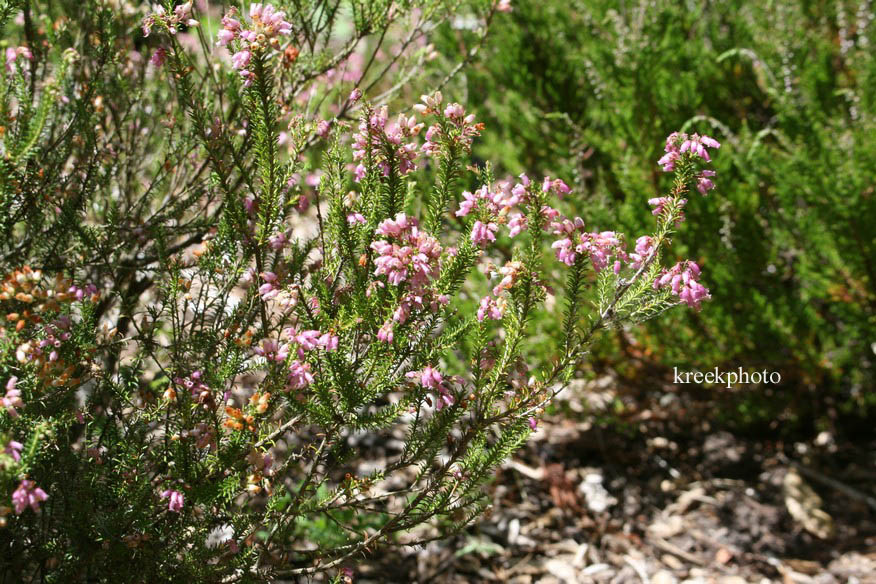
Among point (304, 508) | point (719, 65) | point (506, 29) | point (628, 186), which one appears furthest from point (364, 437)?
point (719, 65)

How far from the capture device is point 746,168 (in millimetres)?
2877

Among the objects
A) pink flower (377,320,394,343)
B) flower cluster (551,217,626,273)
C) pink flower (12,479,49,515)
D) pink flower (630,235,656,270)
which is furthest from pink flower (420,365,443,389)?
pink flower (12,479,49,515)

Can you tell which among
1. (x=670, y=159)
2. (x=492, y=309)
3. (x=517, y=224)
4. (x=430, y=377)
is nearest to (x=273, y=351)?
(x=430, y=377)

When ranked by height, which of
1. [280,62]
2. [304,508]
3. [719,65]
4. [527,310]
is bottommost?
[304,508]

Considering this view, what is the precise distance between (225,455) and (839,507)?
8.40ft

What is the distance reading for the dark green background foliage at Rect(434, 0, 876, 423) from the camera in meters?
2.79

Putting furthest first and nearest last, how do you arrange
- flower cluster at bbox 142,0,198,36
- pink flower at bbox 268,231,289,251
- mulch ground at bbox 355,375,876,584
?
1. mulch ground at bbox 355,375,876,584
2. pink flower at bbox 268,231,289,251
3. flower cluster at bbox 142,0,198,36

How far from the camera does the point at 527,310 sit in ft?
4.82

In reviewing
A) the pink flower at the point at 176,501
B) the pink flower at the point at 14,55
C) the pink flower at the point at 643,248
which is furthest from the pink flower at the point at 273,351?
the pink flower at the point at 14,55

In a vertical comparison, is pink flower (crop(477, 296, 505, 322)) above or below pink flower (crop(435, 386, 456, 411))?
above

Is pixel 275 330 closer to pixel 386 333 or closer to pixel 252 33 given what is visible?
pixel 386 333

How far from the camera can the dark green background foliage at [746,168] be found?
2785mm

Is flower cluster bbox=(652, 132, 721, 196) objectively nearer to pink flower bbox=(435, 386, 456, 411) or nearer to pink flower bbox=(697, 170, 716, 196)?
pink flower bbox=(697, 170, 716, 196)

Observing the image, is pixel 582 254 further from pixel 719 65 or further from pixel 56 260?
pixel 719 65
